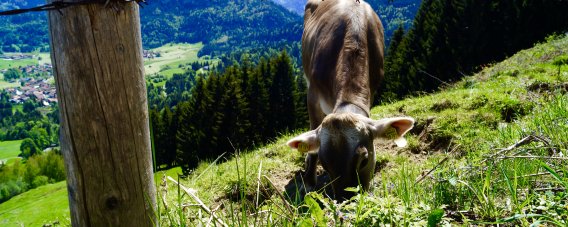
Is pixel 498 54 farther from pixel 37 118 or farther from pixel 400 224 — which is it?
pixel 37 118

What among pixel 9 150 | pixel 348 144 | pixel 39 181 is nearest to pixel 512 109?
pixel 348 144

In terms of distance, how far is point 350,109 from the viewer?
5004 mm

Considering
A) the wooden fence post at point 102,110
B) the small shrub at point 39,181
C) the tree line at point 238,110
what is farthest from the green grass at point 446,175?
the small shrub at point 39,181

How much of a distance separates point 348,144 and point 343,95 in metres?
1.31

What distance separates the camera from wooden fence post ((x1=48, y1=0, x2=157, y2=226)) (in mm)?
2051

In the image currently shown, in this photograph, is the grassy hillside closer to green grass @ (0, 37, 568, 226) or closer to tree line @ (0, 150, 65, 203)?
green grass @ (0, 37, 568, 226)

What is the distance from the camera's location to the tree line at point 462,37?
32.8 m

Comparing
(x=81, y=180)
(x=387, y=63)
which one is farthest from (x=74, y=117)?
(x=387, y=63)

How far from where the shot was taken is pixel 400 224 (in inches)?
76.0

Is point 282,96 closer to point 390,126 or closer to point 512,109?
point 512,109

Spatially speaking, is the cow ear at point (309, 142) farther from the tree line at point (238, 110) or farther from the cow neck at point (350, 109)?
the tree line at point (238, 110)

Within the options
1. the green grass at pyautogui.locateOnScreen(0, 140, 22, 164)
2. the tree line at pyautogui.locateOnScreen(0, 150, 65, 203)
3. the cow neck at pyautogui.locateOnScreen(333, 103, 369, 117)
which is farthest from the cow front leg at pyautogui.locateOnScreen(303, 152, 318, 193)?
the green grass at pyautogui.locateOnScreen(0, 140, 22, 164)

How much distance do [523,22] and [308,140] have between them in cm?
3538

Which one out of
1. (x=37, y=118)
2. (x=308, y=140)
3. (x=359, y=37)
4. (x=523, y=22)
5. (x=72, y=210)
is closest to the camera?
(x=72, y=210)
